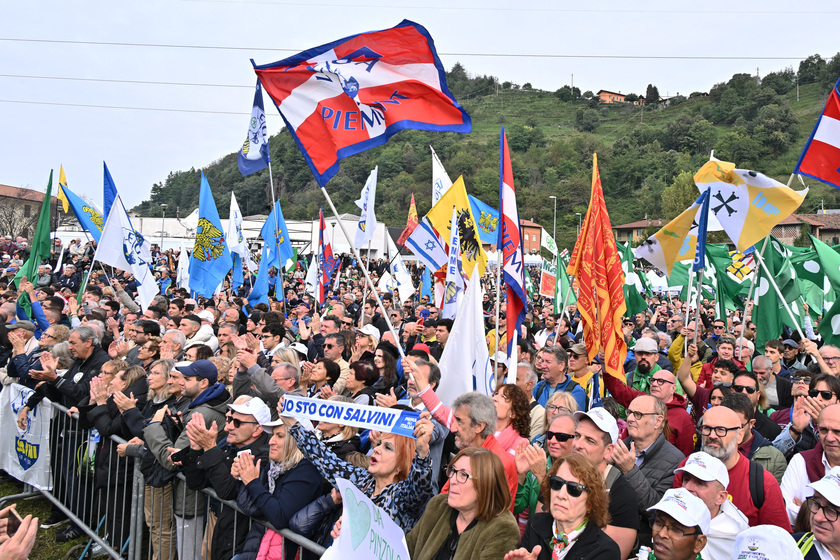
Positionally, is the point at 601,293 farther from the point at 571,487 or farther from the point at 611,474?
the point at 571,487

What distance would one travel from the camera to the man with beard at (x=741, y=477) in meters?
4.05

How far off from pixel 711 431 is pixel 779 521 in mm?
606

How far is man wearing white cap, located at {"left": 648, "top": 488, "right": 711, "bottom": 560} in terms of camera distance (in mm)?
3271

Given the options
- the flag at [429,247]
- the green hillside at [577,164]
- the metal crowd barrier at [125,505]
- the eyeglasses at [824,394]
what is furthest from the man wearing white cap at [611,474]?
the green hillside at [577,164]

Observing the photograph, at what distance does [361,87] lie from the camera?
622cm

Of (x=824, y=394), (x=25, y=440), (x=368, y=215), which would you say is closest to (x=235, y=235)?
(x=368, y=215)

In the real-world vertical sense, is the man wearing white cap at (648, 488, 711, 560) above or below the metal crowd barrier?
above

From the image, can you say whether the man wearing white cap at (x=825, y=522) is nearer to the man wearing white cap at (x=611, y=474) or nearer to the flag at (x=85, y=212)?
the man wearing white cap at (x=611, y=474)

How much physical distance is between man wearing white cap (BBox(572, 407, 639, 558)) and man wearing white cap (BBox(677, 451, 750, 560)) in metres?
0.33

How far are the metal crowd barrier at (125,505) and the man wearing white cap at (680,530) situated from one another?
1806mm

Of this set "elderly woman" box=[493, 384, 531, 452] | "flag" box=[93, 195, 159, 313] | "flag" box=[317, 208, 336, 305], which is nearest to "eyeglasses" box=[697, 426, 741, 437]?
"elderly woman" box=[493, 384, 531, 452]

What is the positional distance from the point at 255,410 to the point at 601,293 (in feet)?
12.8

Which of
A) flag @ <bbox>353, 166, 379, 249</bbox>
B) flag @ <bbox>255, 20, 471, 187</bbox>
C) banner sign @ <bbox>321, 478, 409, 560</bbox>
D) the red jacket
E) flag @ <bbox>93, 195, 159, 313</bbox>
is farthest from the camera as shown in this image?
flag @ <bbox>353, 166, 379, 249</bbox>

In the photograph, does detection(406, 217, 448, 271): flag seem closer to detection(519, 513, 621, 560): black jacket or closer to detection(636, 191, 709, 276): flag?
detection(636, 191, 709, 276): flag
